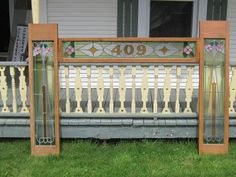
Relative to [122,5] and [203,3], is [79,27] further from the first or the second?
[203,3]

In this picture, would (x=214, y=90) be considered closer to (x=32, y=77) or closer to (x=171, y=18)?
(x=32, y=77)

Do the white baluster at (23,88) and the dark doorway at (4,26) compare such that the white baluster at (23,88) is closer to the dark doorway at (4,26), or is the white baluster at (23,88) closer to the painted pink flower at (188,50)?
the painted pink flower at (188,50)

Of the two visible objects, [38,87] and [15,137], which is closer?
[38,87]

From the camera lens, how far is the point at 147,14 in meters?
6.59

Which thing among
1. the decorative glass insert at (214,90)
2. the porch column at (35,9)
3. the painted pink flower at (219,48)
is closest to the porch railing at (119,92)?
the decorative glass insert at (214,90)

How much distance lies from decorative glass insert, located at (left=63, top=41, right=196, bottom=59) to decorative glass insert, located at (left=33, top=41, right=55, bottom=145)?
9.0 inches

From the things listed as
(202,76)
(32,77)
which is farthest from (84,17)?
(202,76)

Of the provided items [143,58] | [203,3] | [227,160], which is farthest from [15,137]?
[203,3]

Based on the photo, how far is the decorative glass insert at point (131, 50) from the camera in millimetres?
4461

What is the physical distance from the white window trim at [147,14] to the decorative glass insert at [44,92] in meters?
2.55

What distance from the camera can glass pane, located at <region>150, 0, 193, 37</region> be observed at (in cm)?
668

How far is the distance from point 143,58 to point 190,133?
1.17 meters

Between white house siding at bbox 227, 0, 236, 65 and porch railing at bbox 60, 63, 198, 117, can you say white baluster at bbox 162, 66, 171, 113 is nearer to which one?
porch railing at bbox 60, 63, 198, 117

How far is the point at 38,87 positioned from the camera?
14.6ft
